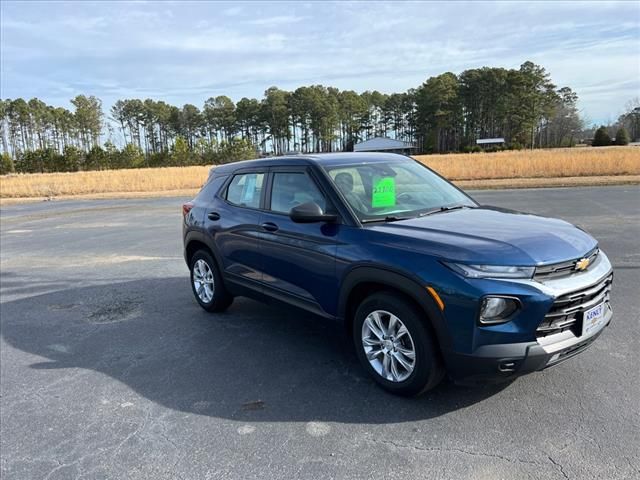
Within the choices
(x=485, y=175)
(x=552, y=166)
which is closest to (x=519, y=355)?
(x=485, y=175)

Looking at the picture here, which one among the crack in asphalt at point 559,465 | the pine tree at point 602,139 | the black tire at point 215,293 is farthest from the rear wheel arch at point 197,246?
the pine tree at point 602,139

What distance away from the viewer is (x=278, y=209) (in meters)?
4.48

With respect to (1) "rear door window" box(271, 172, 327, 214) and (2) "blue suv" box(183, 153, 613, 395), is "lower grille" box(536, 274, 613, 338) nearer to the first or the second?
(2) "blue suv" box(183, 153, 613, 395)

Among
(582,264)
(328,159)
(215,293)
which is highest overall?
(328,159)

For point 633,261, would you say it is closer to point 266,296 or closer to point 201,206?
point 266,296

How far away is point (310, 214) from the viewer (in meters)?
3.67

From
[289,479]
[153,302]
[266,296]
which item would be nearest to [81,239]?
[153,302]

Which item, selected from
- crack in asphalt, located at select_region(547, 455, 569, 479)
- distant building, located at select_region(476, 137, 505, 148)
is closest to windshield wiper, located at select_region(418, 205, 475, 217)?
crack in asphalt, located at select_region(547, 455, 569, 479)

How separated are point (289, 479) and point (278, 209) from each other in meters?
2.42

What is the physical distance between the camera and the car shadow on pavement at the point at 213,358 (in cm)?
346

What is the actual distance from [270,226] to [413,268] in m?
1.72

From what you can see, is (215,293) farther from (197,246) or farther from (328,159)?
(328,159)

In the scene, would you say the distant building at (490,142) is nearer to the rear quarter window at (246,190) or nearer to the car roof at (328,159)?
the car roof at (328,159)

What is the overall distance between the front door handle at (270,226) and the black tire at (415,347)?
1.23 metres
